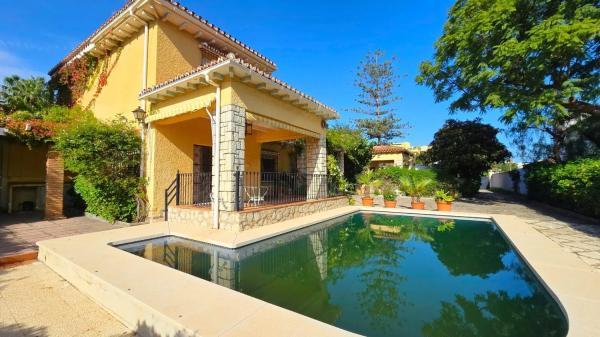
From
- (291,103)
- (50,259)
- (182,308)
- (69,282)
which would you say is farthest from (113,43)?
(182,308)

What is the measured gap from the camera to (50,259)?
6.08 metres

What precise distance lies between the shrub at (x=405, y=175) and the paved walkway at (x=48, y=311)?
20735 millimetres

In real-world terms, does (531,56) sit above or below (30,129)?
above

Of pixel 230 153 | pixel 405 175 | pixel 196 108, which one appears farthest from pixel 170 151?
pixel 405 175

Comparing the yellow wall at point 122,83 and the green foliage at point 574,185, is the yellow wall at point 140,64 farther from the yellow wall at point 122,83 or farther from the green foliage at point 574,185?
the green foliage at point 574,185

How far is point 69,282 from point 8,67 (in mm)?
19323

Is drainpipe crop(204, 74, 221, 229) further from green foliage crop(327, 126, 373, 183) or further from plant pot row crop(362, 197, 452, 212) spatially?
green foliage crop(327, 126, 373, 183)

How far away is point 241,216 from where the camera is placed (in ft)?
28.1

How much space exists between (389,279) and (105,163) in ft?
35.1

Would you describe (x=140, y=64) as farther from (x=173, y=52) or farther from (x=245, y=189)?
(x=245, y=189)

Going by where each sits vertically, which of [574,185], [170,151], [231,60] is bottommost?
[574,185]

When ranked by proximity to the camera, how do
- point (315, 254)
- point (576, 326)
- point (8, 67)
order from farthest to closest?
point (8, 67), point (315, 254), point (576, 326)

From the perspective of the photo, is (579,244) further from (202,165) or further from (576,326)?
(202,165)

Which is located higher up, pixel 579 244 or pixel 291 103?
pixel 291 103
